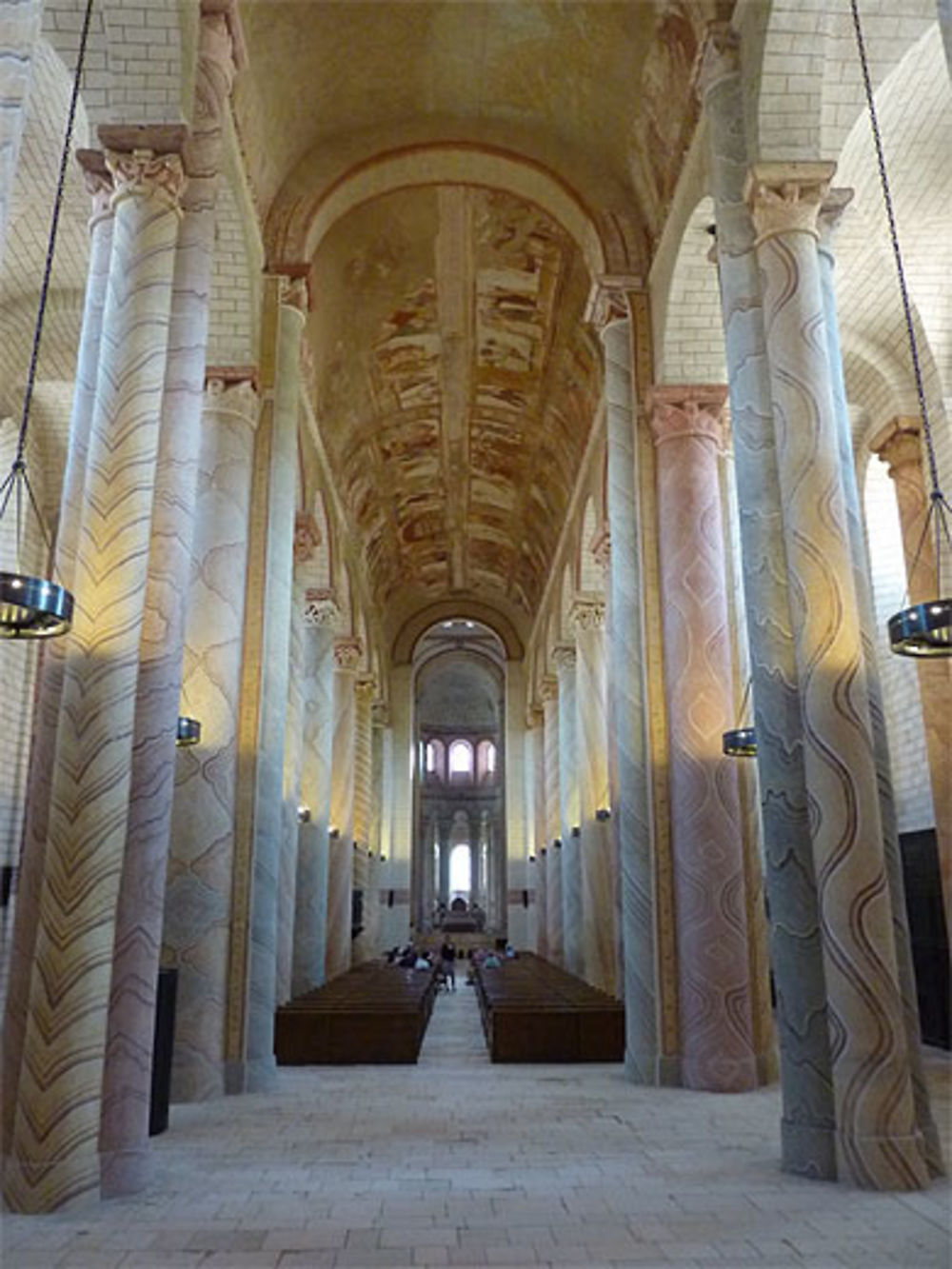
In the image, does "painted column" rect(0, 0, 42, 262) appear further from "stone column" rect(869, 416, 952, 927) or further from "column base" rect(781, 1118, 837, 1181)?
"stone column" rect(869, 416, 952, 927)

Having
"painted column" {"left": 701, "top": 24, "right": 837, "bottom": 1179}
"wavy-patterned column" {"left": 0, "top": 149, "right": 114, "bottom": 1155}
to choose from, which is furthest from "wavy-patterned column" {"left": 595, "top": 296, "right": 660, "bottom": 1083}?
"wavy-patterned column" {"left": 0, "top": 149, "right": 114, "bottom": 1155}

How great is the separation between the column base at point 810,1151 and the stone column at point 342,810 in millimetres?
13318

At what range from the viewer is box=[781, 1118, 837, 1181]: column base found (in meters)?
5.45

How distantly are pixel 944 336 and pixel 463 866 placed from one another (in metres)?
40.3

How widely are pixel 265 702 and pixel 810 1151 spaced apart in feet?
19.5

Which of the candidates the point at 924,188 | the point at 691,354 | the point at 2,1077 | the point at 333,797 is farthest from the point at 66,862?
the point at 333,797

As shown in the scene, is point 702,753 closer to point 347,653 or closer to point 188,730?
point 188,730

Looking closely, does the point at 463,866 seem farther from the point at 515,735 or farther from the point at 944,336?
the point at 944,336

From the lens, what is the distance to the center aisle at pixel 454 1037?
11086mm

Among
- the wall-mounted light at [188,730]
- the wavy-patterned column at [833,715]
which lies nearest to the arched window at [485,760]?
the wall-mounted light at [188,730]

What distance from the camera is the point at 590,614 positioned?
56.5ft

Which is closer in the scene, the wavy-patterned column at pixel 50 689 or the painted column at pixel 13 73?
the painted column at pixel 13 73

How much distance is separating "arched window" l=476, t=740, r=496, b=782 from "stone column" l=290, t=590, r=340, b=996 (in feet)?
91.3

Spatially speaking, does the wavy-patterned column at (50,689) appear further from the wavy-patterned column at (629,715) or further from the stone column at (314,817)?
the stone column at (314,817)
